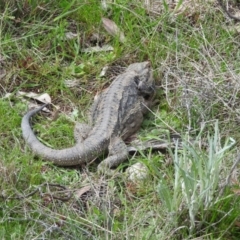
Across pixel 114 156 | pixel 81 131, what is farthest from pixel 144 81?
pixel 114 156

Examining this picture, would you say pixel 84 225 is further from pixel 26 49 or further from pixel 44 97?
pixel 26 49

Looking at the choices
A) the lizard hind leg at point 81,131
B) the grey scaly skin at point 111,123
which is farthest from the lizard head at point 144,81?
the lizard hind leg at point 81,131

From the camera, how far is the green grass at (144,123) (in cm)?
396

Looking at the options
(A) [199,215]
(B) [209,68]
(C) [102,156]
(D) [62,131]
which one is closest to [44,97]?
(D) [62,131]

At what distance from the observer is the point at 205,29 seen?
5.62 m

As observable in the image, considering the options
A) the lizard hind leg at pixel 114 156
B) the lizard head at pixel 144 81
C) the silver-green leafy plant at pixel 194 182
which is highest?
the silver-green leafy plant at pixel 194 182

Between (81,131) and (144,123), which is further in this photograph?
(144,123)

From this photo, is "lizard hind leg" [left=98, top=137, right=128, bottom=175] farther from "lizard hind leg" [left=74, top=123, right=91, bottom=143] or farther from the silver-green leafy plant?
the silver-green leafy plant

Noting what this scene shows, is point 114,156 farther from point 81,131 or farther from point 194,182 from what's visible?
point 194,182

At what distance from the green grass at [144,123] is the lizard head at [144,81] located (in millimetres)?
81

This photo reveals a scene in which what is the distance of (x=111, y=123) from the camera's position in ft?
16.3

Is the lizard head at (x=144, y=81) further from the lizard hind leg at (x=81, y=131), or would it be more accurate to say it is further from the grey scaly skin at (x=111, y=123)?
the lizard hind leg at (x=81, y=131)

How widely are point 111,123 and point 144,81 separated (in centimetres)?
51

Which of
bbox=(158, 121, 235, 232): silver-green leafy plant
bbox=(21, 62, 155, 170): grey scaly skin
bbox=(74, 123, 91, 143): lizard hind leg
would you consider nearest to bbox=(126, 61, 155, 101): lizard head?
bbox=(21, 62, 155, 170): grey scaly skin
